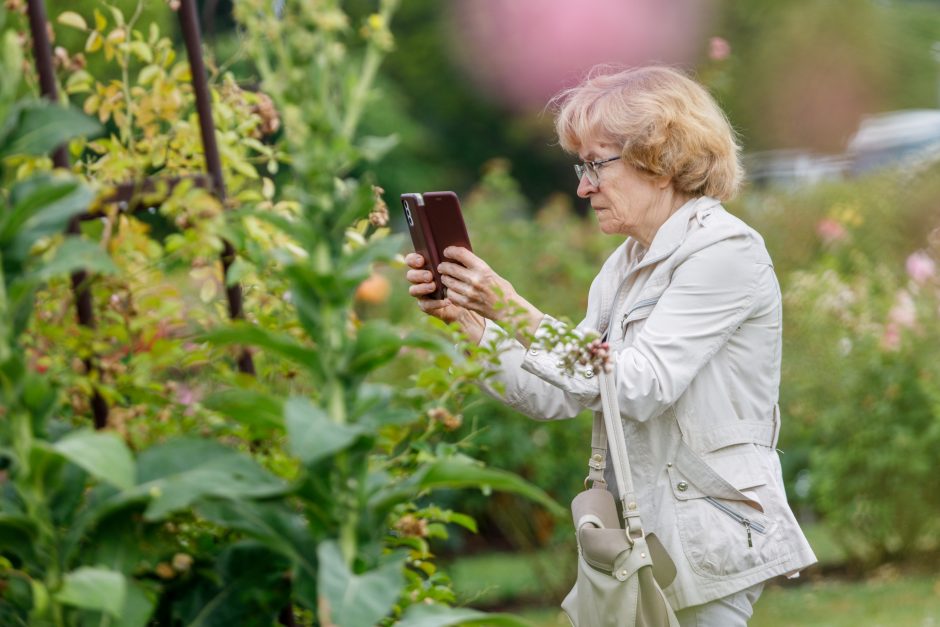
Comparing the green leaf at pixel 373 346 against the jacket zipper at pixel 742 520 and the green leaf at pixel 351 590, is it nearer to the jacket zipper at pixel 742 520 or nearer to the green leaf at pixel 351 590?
the green leaf at pixel 351 590

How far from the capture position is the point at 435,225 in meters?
2.82

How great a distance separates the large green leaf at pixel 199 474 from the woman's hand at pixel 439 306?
3.96 ft

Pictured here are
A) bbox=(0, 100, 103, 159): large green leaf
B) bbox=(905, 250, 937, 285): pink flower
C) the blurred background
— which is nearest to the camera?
bbox=(0, 100, 103, 159): large green leaf

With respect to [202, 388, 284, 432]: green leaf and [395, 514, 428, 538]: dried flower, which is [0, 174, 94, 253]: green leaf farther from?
[395, 514, 428, 538]: dried flower

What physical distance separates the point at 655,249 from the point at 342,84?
1.23m

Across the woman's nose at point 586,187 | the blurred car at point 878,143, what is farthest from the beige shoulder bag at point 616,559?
the blurred car at point 878,143

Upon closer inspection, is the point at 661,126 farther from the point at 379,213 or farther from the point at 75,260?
the point at 75,260

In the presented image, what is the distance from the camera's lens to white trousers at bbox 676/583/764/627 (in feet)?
8.80

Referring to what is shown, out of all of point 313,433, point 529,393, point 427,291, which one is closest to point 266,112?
point 427,291

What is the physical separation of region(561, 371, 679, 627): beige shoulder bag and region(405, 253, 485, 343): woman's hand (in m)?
0.39

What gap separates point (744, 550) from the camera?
2.64m

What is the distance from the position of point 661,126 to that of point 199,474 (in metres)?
1.56

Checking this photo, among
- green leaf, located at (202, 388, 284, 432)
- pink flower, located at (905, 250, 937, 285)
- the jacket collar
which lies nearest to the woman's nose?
the jacket collar

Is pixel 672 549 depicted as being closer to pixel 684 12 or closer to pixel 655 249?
pixel 655 249
